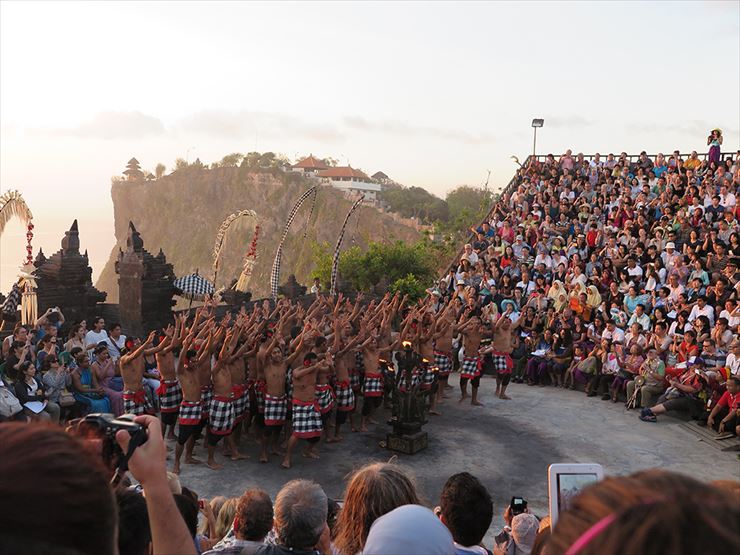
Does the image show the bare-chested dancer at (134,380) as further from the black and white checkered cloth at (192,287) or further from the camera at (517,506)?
the black and white checkered cloth at (192,287)

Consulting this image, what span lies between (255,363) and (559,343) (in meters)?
7.18

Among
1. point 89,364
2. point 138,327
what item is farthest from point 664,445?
point 138,327

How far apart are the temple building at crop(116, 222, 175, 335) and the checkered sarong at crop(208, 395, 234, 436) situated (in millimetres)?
7723

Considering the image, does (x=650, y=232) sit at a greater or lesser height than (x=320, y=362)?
greater

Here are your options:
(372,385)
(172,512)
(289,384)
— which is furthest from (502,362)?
Result: (172,512)

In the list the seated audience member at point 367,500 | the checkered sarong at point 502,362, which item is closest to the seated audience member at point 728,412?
the checkered sarong at point 502,362

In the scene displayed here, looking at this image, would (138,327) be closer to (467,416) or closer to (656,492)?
(467,416)

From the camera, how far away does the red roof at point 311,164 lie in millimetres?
77500

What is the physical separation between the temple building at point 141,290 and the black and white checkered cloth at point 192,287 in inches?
42.5

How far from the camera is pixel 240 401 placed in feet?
29.9

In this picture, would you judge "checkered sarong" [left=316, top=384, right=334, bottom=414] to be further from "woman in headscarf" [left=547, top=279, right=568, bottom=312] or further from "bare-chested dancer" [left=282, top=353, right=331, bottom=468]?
"woman in headscarf" [left=547, top=279, right=568, bottom=312]

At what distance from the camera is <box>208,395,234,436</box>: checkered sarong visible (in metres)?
8.62

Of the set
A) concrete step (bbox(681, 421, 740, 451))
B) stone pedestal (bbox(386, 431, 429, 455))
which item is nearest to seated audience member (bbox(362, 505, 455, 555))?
stone pedestal (bbox(386, 431, 429, 455))

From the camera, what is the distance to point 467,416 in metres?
11.4
